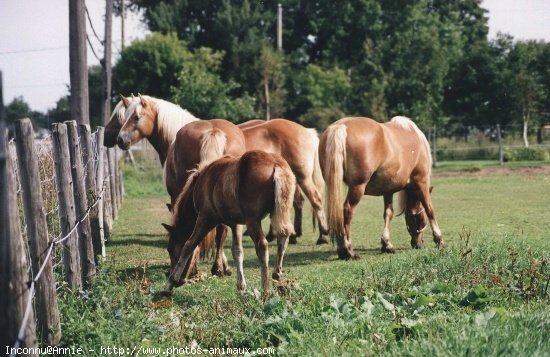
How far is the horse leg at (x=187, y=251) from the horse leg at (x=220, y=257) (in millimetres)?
943

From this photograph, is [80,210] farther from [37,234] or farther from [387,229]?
[387,229]

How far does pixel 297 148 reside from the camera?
409 inches


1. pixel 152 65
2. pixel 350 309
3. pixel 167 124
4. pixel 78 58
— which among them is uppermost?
pixel 152 65

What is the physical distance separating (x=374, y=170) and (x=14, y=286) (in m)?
6.42

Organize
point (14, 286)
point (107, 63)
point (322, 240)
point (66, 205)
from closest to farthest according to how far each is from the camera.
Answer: point (14, 286)
point (66, 205)
point (322, 240)
point (107, 63)

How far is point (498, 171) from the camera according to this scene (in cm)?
2414

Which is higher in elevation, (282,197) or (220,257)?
(282,197)

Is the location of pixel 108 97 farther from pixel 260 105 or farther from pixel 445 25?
pixel 445 25

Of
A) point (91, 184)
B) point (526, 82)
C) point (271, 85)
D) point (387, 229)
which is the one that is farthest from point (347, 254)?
point (526, 82)

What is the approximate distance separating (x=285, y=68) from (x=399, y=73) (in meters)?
7.42

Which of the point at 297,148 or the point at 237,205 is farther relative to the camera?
the point at 297,148

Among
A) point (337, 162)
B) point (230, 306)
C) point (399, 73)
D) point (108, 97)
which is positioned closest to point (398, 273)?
point (230, 306)

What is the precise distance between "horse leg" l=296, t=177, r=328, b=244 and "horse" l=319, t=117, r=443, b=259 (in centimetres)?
106

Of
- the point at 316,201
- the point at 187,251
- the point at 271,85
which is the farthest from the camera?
the point at 271,85
